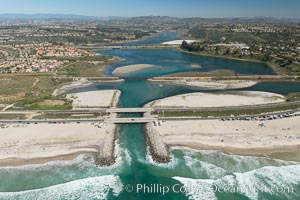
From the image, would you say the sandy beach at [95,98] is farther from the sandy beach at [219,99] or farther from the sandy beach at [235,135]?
the sandy beach at [235,135]

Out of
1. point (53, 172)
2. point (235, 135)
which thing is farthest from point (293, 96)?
point (53, 172)

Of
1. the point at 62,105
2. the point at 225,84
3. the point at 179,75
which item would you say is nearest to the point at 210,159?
the point at 62,105

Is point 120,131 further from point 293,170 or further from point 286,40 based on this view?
point 286,40

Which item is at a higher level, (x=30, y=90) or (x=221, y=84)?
(x=221, y=84)

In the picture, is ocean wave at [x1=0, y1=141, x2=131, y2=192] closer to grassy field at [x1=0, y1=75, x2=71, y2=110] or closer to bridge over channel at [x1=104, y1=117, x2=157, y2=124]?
bridge over channel at [x1=104, y1=117, x2=157, y2=124]

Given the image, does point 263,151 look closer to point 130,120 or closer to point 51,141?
point 130,120

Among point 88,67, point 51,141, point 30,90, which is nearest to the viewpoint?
point 51,141
